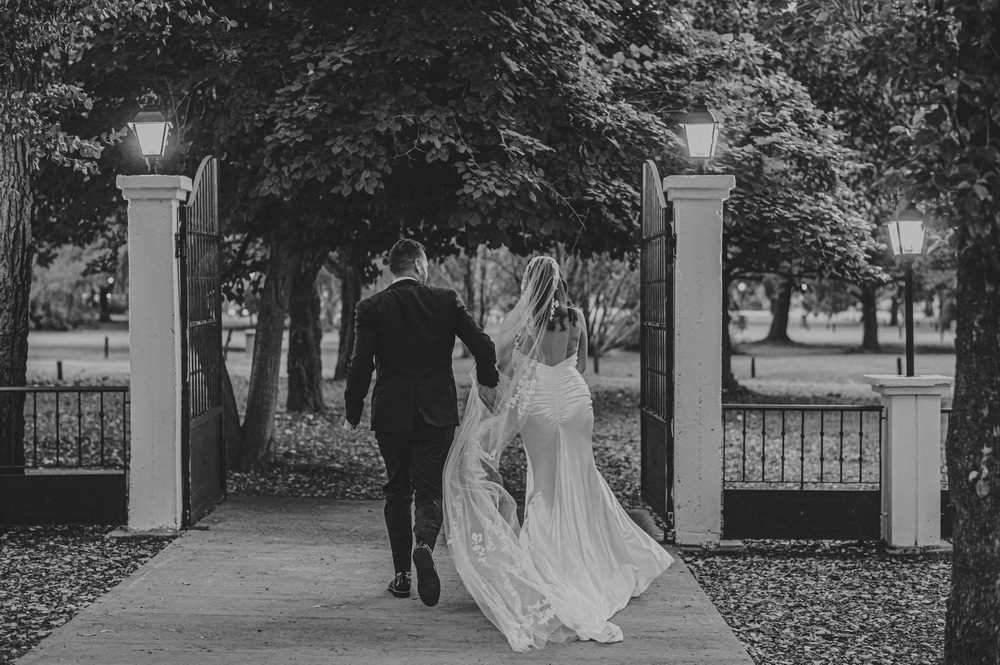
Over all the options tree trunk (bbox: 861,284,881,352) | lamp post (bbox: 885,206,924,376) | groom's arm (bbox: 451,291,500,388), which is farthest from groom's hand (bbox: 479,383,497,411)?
tree trunk (bbox: 861,284,881,352)

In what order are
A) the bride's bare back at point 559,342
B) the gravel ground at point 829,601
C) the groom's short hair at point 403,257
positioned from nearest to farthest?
the gravel ground at point 829,601 < the groom's short hair at point 403,257 < the bride's bare back at point 559,342

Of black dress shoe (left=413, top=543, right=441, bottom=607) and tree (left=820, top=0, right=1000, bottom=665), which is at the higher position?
tree (left=820, top=0, right=1000, bottom=665)

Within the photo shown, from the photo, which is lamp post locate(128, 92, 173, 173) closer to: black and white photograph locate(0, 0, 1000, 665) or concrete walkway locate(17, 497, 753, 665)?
black and white photograph locate(0, 0, 1000, 665)

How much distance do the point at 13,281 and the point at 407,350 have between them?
5685 mm

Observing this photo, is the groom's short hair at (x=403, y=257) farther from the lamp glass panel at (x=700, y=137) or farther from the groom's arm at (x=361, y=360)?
the lamp glass panel at (x=700, y=137)

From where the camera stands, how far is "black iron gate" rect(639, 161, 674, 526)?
876 centimetres

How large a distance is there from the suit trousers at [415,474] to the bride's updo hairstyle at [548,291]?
1390mm

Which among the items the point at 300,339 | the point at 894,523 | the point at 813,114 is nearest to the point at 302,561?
the point at 894,523

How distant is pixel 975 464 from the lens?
523cm

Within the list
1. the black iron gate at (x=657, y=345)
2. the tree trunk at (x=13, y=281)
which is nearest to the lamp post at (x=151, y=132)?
the tree trunk at (x=13, y=281)

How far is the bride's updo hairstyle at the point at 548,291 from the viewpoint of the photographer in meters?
7.66

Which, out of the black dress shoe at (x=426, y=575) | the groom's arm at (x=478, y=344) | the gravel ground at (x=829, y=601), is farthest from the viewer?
the groom's arm at (x=478, y=344)

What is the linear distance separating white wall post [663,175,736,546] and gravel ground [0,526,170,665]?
4.42m

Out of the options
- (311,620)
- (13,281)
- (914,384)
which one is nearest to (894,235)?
(914,384)
